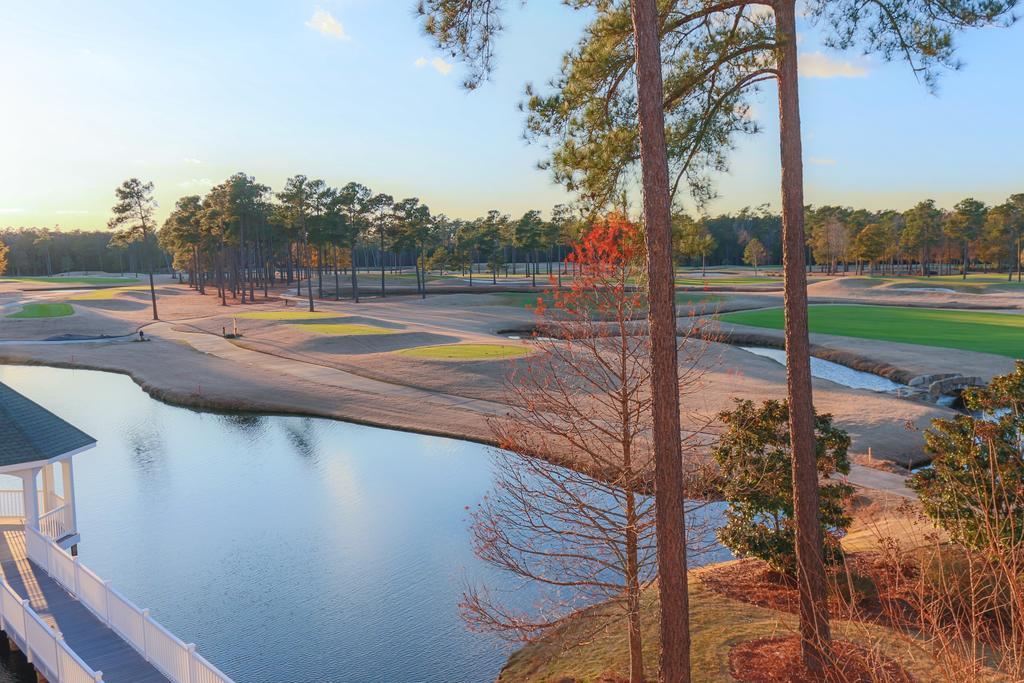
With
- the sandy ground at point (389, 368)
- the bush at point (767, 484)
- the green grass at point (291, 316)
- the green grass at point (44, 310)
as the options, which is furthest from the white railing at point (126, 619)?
the green grass at point (44, 310)

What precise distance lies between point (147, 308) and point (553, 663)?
9026 centimetres

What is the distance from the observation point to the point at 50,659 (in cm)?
1348

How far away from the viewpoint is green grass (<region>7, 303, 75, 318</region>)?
76019mm

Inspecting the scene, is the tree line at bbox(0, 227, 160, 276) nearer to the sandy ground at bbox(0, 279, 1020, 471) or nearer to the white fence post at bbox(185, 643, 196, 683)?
the sandy ground at bbox(0, 279, 1020, 471)

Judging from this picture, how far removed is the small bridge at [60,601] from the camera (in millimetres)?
12844

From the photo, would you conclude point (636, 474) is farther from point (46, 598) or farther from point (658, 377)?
point (46, 598)

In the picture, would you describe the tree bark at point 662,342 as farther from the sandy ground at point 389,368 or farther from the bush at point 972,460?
the sandy ground at point 389,368

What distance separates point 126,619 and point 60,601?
2.96m

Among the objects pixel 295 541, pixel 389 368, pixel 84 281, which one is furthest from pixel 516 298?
pixel 84 281

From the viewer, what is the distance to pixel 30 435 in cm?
1902

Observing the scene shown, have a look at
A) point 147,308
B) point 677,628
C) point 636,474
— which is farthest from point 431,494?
point 147,308

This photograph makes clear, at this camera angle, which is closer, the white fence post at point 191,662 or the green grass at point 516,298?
the white fence post at point 191,662

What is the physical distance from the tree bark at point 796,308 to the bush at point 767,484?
2.91 metres

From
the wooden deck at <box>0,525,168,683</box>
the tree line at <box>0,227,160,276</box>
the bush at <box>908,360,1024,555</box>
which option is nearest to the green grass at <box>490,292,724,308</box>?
the wooden deck at <box>0,525,168,683</box>
